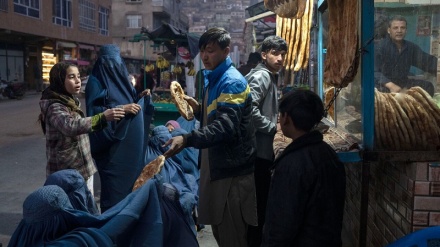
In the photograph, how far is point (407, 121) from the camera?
2.24 metres

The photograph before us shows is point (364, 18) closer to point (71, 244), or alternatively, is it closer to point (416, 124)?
point (416, 124)

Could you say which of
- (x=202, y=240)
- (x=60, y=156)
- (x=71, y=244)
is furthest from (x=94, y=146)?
(x=71, y=244)

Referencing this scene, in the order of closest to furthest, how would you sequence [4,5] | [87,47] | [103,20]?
1. [4,5]
2. [87,47]
3. [103,20]

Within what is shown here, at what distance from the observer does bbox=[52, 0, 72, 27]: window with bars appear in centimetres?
2925

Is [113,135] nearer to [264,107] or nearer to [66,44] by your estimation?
[264,107]

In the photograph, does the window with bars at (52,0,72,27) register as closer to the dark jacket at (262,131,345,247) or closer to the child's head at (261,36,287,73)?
the child's head at (261,36,287,73)

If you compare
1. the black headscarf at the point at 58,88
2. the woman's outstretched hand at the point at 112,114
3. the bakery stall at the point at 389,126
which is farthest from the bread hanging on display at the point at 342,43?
the black headscarf at the point at 58,88

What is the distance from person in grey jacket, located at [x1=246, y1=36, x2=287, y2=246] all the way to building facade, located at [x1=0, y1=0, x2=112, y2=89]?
2276 centimetres

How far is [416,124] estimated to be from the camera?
2221 mm

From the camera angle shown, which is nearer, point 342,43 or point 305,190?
point 305,190

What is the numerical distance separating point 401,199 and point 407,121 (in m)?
0.40

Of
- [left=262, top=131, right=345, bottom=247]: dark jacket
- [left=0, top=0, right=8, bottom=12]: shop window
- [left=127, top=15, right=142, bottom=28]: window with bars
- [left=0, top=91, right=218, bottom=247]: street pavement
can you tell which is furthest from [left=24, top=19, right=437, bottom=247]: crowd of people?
[left=127, top=15, right=142, bottom=28]: window with bars

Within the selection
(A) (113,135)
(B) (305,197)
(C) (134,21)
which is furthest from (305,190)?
(C) (134,21)

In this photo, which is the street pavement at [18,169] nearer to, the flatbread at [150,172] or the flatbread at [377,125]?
the flatbread at [150,172]
